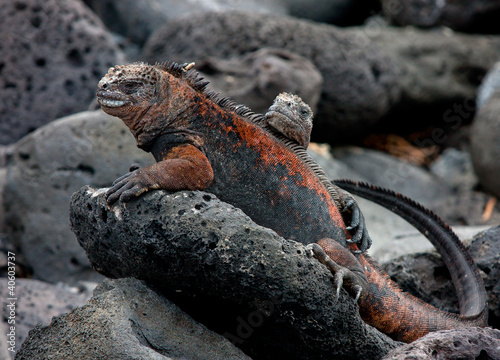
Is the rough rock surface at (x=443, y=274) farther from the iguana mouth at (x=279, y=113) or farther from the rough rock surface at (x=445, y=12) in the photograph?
the rough rock surface at (x=445, y=12)

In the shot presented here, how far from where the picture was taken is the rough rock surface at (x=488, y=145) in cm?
935

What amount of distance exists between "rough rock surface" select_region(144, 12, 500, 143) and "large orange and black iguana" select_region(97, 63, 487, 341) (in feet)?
17.3

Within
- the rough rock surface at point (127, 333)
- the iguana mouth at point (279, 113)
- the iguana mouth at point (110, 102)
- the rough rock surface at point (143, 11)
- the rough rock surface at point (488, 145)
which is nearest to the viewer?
the rough rock surface at point (127, 333)

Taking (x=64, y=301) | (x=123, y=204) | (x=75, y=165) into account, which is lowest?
(x=64, y=301)

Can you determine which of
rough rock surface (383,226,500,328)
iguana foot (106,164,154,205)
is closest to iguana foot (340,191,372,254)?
rough rock surface (383,226,500,328)

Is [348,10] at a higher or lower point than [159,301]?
lower

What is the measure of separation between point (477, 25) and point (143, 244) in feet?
35.9

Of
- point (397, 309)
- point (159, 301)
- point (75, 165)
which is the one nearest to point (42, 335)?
point (159, 301)

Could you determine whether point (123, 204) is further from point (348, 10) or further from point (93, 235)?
point (348, 10)

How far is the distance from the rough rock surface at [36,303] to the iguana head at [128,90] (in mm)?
2246

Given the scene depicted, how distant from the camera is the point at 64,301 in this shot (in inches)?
208

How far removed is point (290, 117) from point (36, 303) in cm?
305

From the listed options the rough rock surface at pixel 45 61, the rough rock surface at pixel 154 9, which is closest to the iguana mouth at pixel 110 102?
the rough rock surface at pixel 45 61

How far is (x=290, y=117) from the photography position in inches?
143
